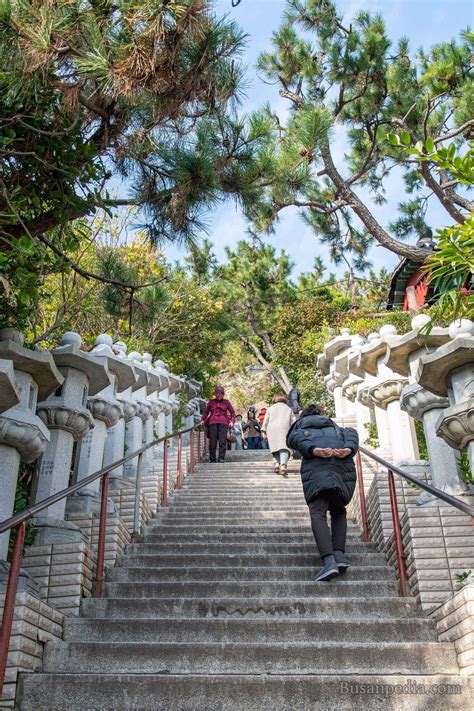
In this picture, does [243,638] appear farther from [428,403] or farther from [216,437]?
[216,437]

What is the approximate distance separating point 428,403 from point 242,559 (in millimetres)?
2450

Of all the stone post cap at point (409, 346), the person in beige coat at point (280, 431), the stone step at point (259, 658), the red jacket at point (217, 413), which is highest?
the red jacket at point (217, 413)

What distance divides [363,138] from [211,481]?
26.9 ft

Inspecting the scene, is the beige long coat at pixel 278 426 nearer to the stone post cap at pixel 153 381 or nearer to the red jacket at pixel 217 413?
the red jacket at pixel 217 413

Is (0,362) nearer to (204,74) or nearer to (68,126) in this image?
(68,126)

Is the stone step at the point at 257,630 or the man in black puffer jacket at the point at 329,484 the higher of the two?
the man in black puffer jacket at the point at 329,484

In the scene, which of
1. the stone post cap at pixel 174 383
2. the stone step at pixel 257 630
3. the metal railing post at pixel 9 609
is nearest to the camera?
the metal railing post at pixel 9 609

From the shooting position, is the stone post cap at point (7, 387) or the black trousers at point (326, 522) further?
the black trousers at point (326, 522)

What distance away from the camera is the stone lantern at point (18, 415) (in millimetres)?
4660

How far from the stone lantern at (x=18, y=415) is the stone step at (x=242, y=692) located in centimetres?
145

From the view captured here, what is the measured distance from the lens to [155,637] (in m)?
4.05

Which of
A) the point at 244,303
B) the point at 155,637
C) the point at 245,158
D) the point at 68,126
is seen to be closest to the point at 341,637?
the point at 155,637

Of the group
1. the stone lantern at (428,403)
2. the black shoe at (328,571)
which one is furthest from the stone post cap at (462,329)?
the black shoe at (328,571)

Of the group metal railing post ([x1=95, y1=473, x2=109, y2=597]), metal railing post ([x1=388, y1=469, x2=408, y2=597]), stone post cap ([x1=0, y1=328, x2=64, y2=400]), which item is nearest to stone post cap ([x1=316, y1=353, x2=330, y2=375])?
metal railing post ([x1=388, y1=469, x2=408, y2=597])
